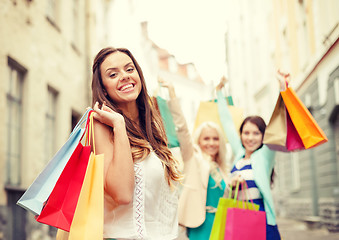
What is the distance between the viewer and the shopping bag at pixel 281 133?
393cm

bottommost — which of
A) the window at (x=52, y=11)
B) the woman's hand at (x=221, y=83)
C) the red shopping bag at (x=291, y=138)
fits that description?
the red shopping bag at (x=291, y=138)

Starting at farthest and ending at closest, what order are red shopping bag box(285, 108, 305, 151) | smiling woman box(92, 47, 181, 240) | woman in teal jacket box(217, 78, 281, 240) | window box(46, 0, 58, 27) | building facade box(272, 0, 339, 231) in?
window box(46, 0, 58, 27) → building facade box(272, 0, 339, 231) → woman in teal jacket box(217, 78, 281, 240) → red shopping bag box(285, 108, 305, 151) → smiling woman box(92, 47, 181, 240)

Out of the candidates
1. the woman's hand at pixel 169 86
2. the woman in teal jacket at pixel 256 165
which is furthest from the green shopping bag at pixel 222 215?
the woman's hand at pixel 169 86

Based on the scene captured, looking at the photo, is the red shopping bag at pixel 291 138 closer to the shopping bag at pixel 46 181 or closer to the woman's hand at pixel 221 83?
the woman's hand at pixel 221 83

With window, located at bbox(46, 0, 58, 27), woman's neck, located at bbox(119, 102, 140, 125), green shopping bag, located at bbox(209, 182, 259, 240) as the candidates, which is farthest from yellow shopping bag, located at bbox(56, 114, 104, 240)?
window, located at bbox(46, 0, 58, 27)

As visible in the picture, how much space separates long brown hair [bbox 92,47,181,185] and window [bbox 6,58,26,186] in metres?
5.64

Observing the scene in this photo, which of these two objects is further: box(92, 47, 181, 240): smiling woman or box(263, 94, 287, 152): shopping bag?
box(263, 94, 287, 152): shopping bag

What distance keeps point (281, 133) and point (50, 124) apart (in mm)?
7345

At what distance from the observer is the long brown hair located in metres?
2.33

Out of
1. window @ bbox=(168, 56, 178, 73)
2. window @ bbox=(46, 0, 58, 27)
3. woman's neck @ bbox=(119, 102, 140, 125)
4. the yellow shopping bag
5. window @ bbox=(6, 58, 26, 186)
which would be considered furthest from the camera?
window @ bbox=(168, 56, 178, 73)

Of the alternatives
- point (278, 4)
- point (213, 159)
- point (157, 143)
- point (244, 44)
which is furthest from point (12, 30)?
point (244, 44)

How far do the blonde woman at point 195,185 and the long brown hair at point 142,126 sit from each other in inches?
63.0

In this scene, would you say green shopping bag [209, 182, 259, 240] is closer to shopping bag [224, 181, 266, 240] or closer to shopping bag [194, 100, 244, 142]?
shopping bag [224, 181, 266, 240]

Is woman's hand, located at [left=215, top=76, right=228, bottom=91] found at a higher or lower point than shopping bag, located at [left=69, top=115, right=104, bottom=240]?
higher
